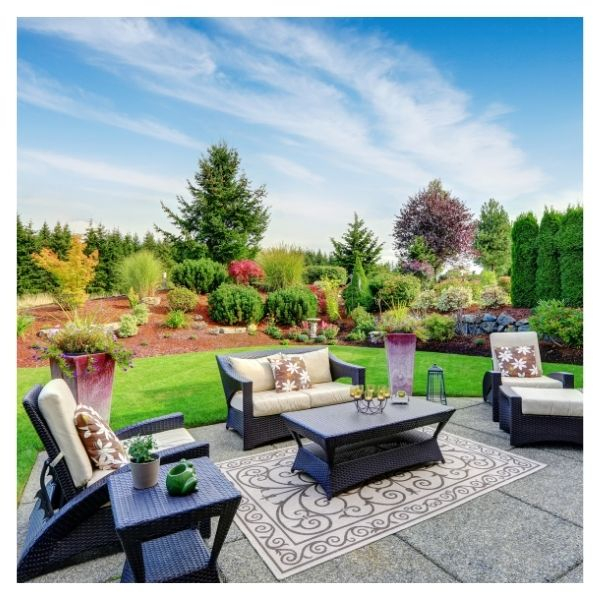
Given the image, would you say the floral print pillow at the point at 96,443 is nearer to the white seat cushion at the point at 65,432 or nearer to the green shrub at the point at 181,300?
the white seat cushion at the point at 65,432

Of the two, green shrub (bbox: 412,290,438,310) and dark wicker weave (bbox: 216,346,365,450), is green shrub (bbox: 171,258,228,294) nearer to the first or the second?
green shrub (bbox: 412,290,438,310)

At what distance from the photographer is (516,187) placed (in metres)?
7.58

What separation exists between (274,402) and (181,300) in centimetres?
674

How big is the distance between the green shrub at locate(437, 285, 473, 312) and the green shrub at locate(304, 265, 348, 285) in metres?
3.27

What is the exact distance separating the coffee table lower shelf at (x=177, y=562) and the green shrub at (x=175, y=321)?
24.9ft

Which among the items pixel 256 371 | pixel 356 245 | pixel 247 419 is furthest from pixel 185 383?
pixel 356 245

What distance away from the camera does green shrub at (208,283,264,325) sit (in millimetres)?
10188

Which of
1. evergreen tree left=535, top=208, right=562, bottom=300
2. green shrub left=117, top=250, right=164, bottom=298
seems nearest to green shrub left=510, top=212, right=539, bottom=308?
evergreen tree left=535, top=208, right=562, bottom=300

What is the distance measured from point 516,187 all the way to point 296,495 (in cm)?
675

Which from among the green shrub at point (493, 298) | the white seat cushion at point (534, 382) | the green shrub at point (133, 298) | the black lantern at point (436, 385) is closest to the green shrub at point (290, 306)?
the green shrub at point (133, 298)

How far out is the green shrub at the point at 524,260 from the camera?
9.60 m

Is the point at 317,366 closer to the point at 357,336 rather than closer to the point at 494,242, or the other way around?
the point at 357,336
